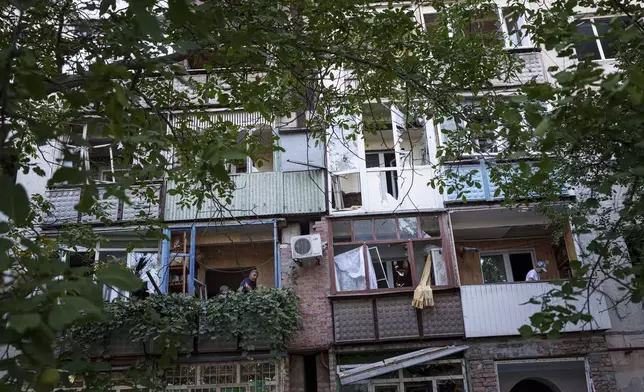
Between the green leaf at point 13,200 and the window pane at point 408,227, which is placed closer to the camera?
the green leaf at point 13,200

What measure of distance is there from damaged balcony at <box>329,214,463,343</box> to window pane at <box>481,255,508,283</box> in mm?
Result: 1892

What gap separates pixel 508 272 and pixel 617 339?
2.92 m

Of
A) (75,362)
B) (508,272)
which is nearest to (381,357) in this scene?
(508,272)

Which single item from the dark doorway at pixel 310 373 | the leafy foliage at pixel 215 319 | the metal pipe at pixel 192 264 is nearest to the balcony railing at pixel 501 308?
the dark doorway at pixel 310 373

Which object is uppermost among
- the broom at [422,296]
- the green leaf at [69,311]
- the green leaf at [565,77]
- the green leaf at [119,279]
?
the broom at [422,296]

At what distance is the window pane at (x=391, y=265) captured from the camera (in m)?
14.0

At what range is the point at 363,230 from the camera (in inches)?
553

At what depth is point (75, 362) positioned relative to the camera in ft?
13.4

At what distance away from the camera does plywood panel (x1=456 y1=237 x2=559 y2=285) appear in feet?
49.1

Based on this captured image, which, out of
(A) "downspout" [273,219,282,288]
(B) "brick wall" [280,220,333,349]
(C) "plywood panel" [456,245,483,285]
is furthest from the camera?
(C) "plywood panel" [456,245,483,285]

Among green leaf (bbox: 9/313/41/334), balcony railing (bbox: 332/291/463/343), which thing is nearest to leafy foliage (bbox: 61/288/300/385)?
balcony railing (bbox: 332/291/463/343)

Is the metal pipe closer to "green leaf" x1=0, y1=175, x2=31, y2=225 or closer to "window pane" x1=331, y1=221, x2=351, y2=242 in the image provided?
"window pane" x1=331, y1=221, x2=351, y2=242

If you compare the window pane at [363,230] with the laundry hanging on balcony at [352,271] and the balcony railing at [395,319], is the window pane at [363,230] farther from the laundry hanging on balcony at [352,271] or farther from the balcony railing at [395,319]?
the balcony railing at [395,319]

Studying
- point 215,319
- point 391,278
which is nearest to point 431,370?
point 391,278
